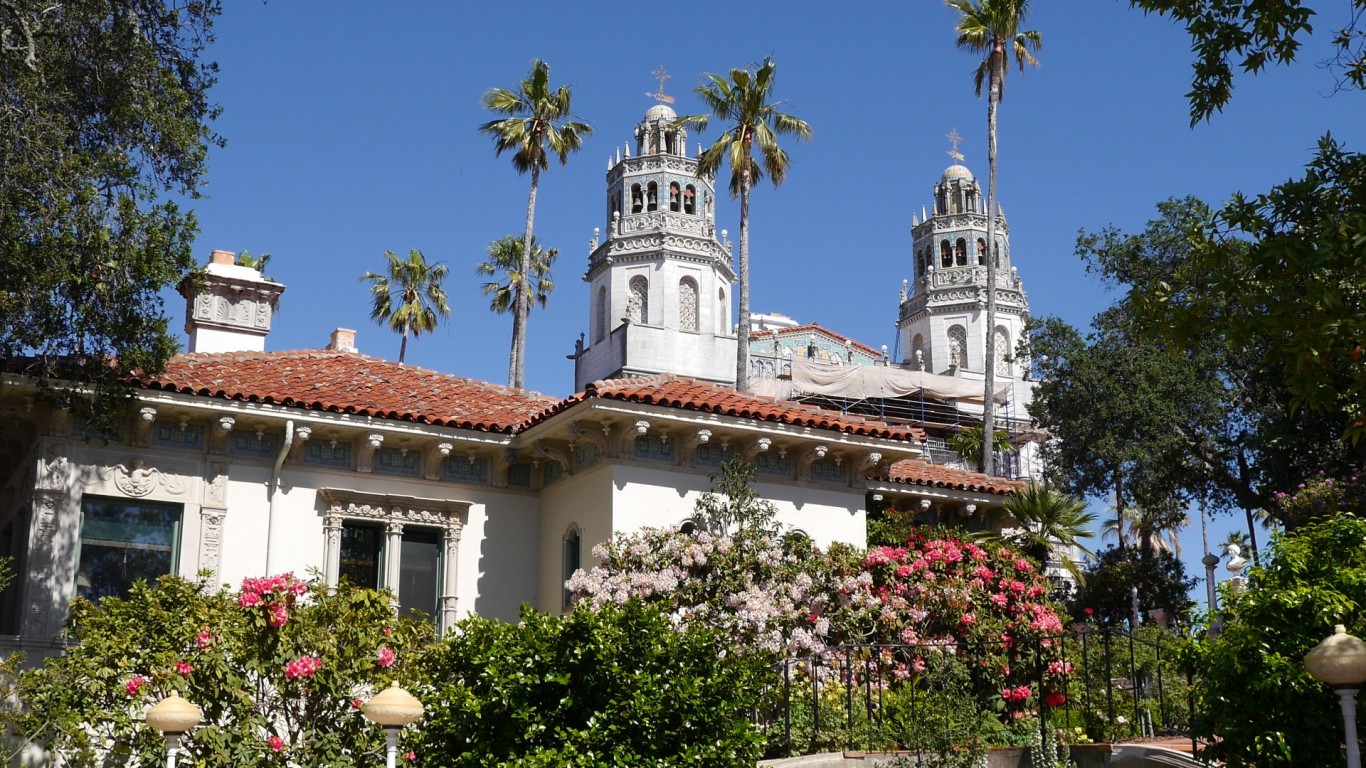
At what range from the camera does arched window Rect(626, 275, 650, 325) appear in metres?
64.1

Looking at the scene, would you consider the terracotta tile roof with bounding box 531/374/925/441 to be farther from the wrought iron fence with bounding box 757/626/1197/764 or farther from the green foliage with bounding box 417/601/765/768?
the green foliage with bounding box 417/601/765/768

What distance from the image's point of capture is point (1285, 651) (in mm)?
9961

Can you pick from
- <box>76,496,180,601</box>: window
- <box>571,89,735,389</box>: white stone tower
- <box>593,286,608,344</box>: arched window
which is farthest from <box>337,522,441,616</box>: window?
<box>593,286,608,344</box>: arched window

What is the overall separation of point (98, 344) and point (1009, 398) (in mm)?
55297

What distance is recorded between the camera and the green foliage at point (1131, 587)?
134 feet

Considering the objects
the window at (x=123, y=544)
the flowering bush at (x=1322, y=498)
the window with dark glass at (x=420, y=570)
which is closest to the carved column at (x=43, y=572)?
the window at (x=123, y=544)

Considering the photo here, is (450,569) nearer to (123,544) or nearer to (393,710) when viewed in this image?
(123,544)

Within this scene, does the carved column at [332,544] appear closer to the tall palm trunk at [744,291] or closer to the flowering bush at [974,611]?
the flowering bush at [974,611]

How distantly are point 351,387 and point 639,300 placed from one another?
46.1m

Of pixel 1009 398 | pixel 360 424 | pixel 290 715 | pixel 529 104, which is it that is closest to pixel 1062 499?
pixel 360 424

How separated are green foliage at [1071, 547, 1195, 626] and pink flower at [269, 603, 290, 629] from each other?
30.7 m

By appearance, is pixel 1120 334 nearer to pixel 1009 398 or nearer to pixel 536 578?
pixel 536 578

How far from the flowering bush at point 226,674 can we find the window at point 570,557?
5127 millimetres

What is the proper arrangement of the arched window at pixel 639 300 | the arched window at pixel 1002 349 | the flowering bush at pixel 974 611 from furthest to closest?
the arched window at pixel 1002 349, the arched window at pixel 639 300, the flowering bush at pixel 974 611
